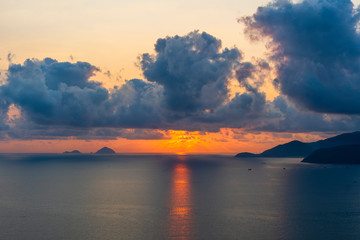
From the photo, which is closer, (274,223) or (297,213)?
(274,223)

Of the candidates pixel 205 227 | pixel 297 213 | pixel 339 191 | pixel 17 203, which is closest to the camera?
pixel 205 227

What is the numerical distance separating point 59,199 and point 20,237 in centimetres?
5642

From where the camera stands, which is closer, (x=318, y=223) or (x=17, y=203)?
(x=318, y=223)

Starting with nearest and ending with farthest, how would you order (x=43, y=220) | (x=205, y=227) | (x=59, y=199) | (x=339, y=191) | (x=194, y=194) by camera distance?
(x=205, y=227) < (x=43, y=220) < (x=59, y=199) < (x=194, y=194) < (x=339, y=191)

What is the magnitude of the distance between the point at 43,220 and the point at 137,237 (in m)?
31.7

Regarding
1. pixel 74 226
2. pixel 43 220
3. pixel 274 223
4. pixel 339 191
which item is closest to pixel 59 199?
pixel 43 220

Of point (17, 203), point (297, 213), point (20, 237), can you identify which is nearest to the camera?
point (20, 237)

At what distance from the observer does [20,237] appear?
81.6 m

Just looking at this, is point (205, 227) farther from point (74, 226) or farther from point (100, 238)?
point (74, 226)

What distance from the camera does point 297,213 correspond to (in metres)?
110

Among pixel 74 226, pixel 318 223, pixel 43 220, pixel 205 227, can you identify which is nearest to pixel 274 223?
pixel 318 223

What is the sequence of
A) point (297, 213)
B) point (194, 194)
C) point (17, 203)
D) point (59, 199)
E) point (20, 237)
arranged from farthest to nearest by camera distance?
point (194, 194) → point (59, 199) → point (17, 203) → point (297, 213) → point (20, 237)

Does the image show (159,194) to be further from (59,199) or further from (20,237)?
(20,237)

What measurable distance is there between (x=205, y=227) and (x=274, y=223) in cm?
1933
